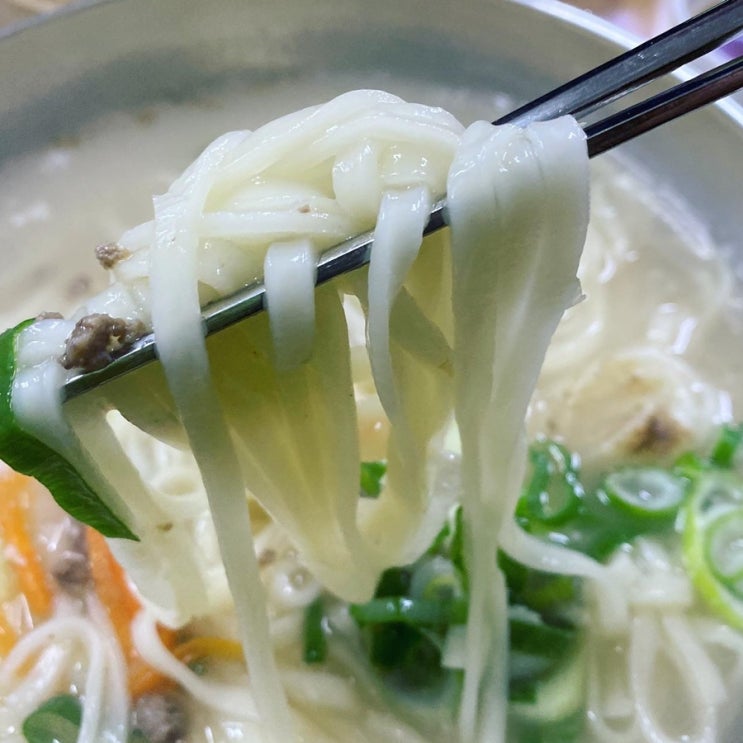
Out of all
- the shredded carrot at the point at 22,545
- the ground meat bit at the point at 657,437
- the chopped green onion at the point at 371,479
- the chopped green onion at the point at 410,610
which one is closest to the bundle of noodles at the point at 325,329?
the chopped green onion at the point at 410,610

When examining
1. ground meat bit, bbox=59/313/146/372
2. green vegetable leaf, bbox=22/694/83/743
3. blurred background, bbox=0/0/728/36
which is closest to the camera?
ground meat bit, bbox=59/313/146/372

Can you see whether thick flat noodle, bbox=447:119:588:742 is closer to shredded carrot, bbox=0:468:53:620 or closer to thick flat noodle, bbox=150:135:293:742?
thick flat noodle, bbox=150:135:293:742

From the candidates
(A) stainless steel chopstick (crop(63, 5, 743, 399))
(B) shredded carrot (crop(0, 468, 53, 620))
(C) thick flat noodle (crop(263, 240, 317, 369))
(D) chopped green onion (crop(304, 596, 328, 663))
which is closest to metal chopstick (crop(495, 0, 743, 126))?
(A) stainless steel chopstick (crop(63, 5, 743, 399))

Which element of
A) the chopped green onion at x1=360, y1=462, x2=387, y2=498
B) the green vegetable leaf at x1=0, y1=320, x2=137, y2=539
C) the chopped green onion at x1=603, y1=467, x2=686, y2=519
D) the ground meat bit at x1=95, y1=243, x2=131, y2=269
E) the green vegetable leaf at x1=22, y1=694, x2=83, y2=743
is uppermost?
the ground meat bit at x1=95, y1=243, x2=131, y2=269

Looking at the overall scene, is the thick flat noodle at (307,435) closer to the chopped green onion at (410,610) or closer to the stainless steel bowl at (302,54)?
the chopped green onion at (410,610)

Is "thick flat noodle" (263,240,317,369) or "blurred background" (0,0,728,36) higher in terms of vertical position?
"thick flat noodle" (263,240,317,369)

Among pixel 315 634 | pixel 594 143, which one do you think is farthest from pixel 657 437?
pixel 594 143

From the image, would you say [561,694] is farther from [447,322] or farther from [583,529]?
[447,322]

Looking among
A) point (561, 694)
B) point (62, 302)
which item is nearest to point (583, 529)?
point (561, 694)

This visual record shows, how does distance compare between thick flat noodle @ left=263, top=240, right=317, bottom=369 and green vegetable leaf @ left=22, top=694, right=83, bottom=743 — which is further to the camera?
green vegetable leaf @ left=22, top=694, right=83, bottom=743
